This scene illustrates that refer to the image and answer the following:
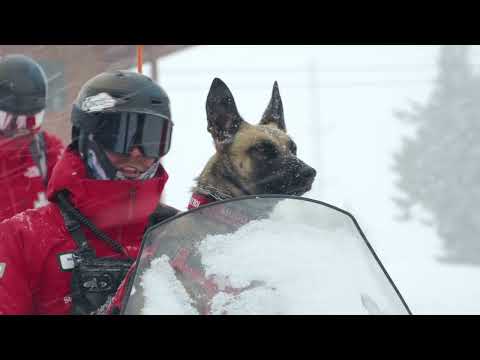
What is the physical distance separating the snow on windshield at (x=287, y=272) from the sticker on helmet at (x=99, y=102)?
1320 mm

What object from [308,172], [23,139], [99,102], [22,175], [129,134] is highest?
[99,102]

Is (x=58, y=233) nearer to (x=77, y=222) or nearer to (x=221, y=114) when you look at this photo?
(x=77, y=222)

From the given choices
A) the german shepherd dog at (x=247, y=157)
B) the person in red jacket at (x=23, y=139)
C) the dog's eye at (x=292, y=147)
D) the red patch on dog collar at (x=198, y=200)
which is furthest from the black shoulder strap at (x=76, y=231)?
the dog's eye at (x=292, y=147)

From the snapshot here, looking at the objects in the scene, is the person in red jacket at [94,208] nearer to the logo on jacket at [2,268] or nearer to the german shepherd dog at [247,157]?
the logo on jacket at [2,268]

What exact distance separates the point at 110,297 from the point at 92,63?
1643mm

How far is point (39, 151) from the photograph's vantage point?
14.9 ft

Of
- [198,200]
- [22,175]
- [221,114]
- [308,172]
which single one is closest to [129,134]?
[198,200]

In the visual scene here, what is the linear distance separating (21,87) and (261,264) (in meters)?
2.90

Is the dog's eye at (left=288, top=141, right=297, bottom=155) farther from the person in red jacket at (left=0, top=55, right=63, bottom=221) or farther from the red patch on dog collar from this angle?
the person in red jacket at (left=0, top=55, right=63, bottom=221)

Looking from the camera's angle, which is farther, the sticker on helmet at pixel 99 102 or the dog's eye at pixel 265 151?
the dog's eye at pixel 265 151

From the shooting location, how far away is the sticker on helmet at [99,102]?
10.4ft

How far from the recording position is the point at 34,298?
3010mm

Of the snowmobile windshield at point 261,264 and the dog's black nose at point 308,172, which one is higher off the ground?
the snowmobile windshield at point 261,264

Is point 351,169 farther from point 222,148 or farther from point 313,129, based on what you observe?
point 222,148
